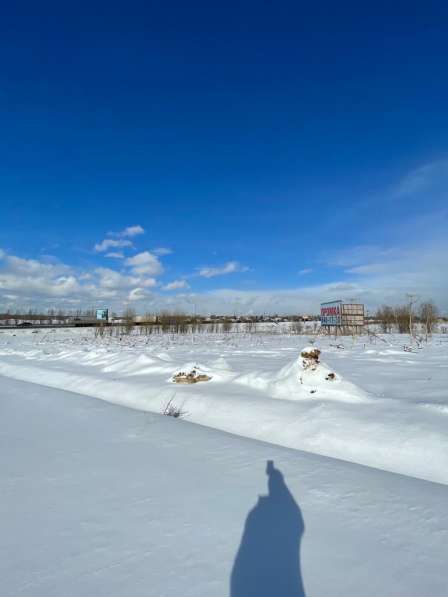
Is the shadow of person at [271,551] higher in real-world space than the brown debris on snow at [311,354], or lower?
lower

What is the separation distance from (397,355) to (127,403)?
7652mm

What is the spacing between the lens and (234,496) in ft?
7.76

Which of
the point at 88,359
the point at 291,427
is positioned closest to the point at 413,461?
the point at 291,427

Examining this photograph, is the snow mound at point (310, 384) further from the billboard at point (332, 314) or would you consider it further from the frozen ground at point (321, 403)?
the billboard at point (332, 314)

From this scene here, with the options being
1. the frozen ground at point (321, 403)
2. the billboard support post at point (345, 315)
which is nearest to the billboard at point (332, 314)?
the billboard support post at point (345, 315)

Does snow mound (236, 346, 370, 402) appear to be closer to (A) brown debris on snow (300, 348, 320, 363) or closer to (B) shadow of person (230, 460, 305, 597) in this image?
(A) brown debris on snow (300, 348, 320, 363)

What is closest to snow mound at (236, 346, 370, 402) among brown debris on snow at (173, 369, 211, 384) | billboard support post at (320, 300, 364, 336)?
brown debris on snow at (173, 369, 211, 384)

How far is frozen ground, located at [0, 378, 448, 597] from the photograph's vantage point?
1.56m

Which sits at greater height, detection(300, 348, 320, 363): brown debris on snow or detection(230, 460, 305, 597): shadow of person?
detection(300, 348, 320, 363): brown debris on snow

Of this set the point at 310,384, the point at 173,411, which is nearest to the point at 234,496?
the point at 173,411

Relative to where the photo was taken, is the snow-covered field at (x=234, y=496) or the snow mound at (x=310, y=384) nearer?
the snow-covered field at (x=234, y=496)

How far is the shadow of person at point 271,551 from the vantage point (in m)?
1.54

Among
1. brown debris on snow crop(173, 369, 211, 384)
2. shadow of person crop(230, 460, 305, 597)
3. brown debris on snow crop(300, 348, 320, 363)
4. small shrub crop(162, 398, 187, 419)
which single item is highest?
brown debris on snow crop(300, 348, 320, 363)

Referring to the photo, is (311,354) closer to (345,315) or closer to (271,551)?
(271,551)
